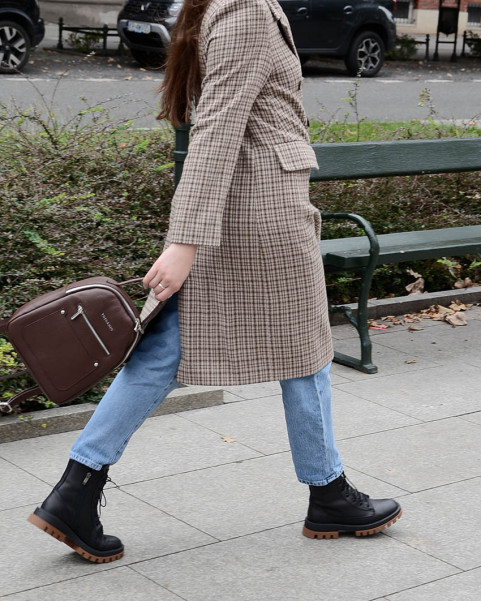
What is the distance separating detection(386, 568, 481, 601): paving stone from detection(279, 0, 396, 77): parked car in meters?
15.7

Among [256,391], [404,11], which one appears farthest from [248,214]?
[404,11]

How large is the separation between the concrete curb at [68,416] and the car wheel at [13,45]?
40.3ft

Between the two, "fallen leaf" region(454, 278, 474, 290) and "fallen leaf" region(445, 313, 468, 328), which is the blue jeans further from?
"fallen leaf" region(454, 278, 474, 290)

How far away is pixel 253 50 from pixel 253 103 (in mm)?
156

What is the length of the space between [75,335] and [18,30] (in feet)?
46.3

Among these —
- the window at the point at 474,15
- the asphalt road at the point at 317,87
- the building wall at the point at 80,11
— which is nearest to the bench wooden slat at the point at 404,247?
the asphalt road at the point at 317,87

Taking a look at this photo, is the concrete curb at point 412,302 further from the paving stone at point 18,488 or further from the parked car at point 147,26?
the parked car at point 147,26

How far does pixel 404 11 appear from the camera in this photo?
99.8 ft

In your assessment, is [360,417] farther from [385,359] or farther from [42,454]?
[42,454]

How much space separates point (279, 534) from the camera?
358 cm

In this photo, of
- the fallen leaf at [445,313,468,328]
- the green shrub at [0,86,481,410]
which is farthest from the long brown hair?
the fallen leaf at [445,313,468,328]

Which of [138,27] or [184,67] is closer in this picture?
[184,67]

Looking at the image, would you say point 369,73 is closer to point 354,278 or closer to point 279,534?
point 354,278

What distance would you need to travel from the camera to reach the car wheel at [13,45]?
1623cm
